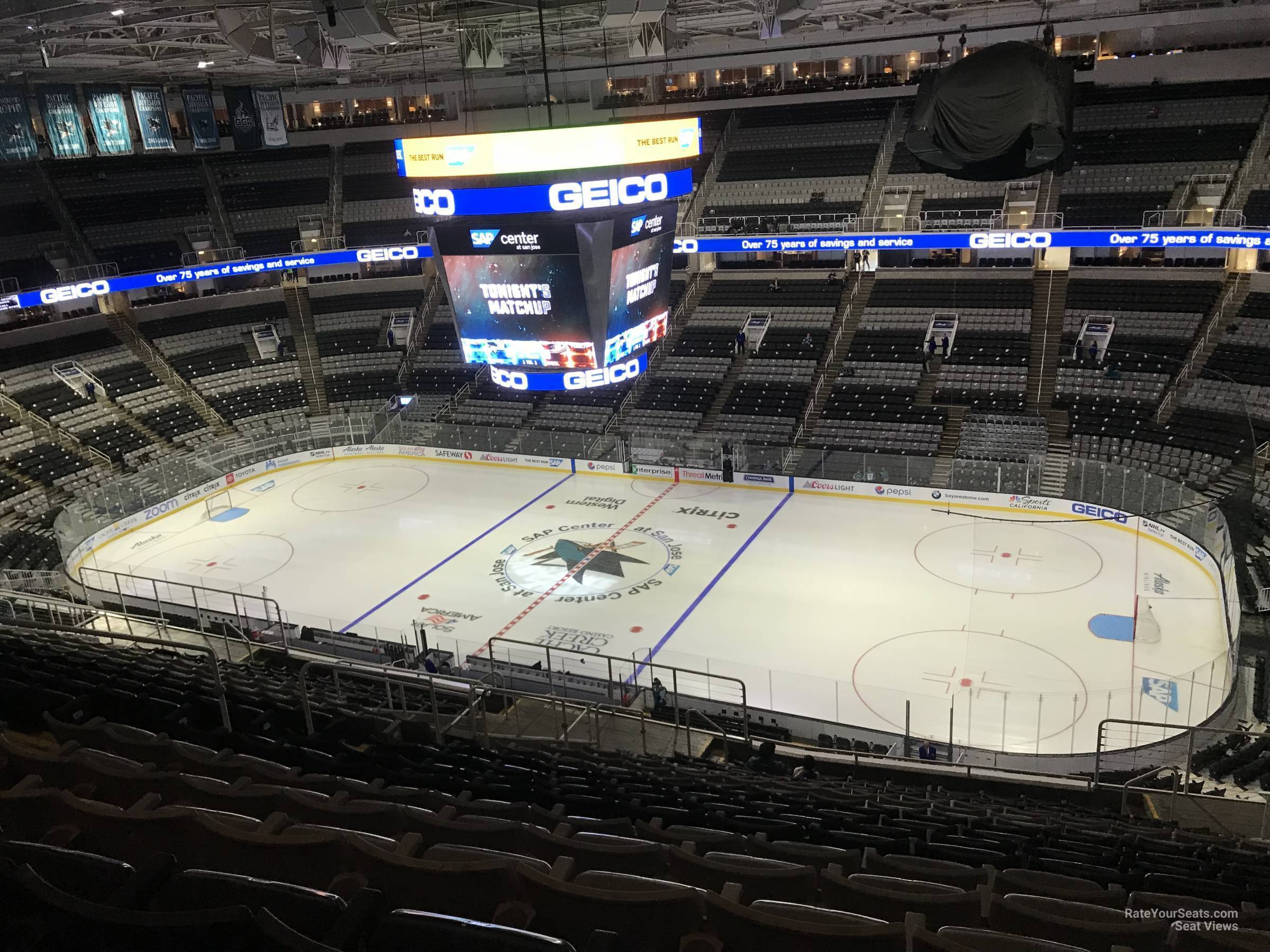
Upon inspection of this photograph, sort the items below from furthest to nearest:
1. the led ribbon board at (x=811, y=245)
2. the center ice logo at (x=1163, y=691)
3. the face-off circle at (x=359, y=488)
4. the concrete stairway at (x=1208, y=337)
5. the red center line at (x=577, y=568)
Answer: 1. the face-off circle at (x=359, y=488)
2. the led ribbon board at (x=811, y=245)
3. the concrete stairway at (x=1208, y=337)
4. the red center line at (x=577, y=568)
5. the center ice logo at (x=1163, y=691)

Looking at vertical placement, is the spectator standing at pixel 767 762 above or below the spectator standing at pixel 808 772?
below

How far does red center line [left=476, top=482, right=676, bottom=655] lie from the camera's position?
17.8 meters

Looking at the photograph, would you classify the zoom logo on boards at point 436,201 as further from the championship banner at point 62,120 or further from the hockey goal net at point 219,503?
the hockey goal net at point 219,503

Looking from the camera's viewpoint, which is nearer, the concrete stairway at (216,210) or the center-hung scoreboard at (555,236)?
the center-hung scoreboard at (555,236)

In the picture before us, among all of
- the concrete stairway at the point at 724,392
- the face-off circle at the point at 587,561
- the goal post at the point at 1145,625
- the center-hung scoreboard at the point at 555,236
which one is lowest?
the face-off circle at the point at 587,561

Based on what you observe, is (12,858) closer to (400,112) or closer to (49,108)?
(49,108)

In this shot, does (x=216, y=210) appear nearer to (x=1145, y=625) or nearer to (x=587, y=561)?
(x=587, y=561)

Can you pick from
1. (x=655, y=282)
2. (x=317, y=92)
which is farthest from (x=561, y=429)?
(x=317, y=92)

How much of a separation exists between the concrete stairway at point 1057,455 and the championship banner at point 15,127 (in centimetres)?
2547

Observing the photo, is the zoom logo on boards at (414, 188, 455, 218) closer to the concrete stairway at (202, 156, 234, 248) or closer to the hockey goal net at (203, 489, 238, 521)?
the hockey goal net at (203, 489, 238, 521)

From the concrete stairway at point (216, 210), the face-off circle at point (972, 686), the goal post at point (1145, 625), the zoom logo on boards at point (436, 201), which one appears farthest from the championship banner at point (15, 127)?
the goal post at point (1145, 625)

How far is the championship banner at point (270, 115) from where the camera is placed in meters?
26.6

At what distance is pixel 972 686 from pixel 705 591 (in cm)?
601

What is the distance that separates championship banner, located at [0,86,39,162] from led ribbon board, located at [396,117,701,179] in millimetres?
11457
